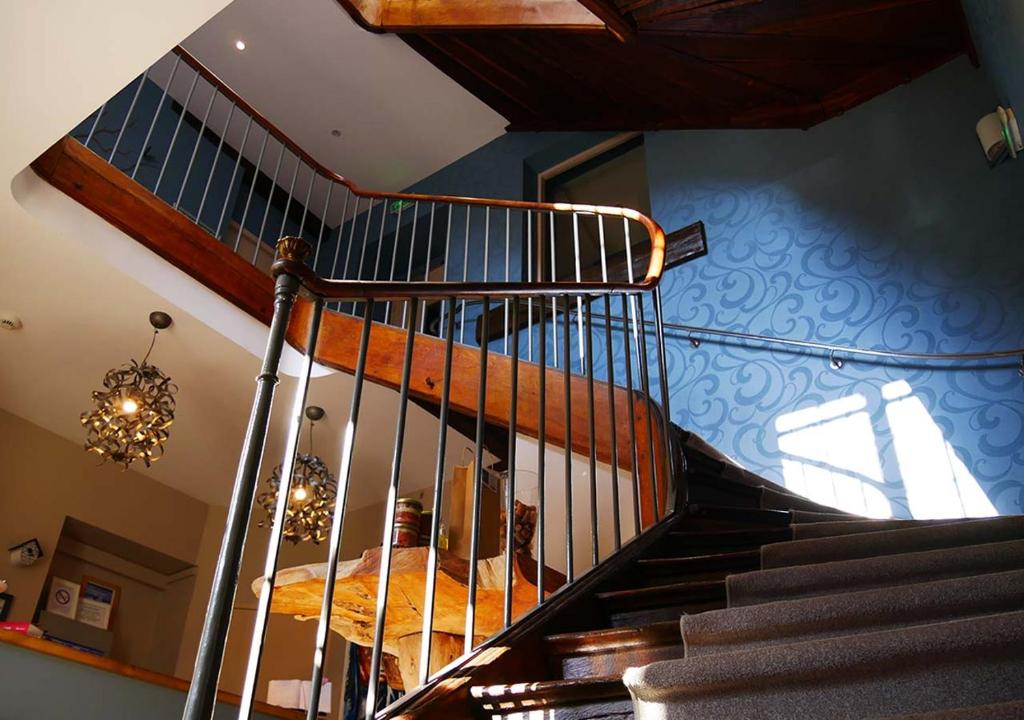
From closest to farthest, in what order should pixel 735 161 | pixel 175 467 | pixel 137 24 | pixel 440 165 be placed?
pixel 137 24
pixel 735 161
pixel 175 467
pixel 440 165

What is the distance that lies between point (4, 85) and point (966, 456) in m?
4.08

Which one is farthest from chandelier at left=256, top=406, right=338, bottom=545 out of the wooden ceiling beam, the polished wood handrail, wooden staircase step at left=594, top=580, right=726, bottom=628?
the wooden ceiling beam

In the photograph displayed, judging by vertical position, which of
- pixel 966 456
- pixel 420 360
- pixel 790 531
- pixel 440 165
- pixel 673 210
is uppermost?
pixel 440 165

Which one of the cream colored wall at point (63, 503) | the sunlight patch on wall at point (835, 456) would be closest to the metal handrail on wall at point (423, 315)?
the sunlight patch on wall at point (835, 456)

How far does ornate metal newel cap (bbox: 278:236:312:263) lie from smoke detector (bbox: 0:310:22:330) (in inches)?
132

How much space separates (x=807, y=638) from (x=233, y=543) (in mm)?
1066

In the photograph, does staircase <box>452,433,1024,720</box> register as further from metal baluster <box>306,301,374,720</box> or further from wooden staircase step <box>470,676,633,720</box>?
metal baluster <box>306,301,374,720</box>

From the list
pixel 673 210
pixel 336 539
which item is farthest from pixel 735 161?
pixel 336 539

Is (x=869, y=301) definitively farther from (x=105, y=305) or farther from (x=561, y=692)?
(x=105, y=305)

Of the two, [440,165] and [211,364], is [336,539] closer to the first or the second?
[211,364]

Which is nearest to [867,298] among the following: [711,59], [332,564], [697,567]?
[711,59]

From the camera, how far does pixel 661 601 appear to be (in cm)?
204

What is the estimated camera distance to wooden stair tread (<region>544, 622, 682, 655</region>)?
1758 millimetres

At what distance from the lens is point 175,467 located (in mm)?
5828
